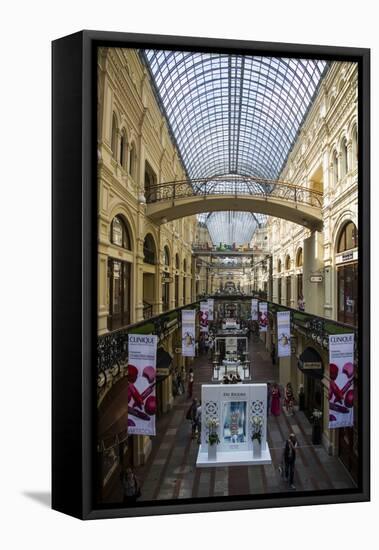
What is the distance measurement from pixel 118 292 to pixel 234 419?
12.0ft

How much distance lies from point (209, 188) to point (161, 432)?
5612 millimetres

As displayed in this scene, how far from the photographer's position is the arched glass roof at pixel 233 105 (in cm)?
691

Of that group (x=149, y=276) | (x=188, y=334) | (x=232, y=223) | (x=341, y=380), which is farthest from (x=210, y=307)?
(x=341, y=380)

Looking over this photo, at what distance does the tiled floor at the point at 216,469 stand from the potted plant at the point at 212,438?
0.90 ft

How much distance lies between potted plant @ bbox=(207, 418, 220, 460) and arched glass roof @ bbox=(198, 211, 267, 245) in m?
4.37

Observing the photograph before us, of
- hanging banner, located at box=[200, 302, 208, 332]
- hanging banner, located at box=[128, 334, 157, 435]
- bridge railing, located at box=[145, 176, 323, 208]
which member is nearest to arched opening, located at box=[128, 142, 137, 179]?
bridge railing, located at box=[145, 176, 323, 208]

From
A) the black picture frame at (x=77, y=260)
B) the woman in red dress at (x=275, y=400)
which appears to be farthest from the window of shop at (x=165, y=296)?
the woman in red dress at (x=275, y=400)

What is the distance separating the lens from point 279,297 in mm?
8906

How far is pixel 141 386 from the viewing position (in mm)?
6707

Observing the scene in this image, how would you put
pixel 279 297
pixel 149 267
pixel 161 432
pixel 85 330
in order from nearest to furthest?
pixel 85 330
pixel 161 432
pixel 149 267
pixel 279 297

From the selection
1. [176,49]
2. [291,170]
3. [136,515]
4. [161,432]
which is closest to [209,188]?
[291,170]

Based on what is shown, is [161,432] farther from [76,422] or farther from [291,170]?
[291,170]

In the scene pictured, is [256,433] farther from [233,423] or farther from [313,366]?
[313,366]

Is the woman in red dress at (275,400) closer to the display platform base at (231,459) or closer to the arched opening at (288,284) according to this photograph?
the display platform base at (231,459)
